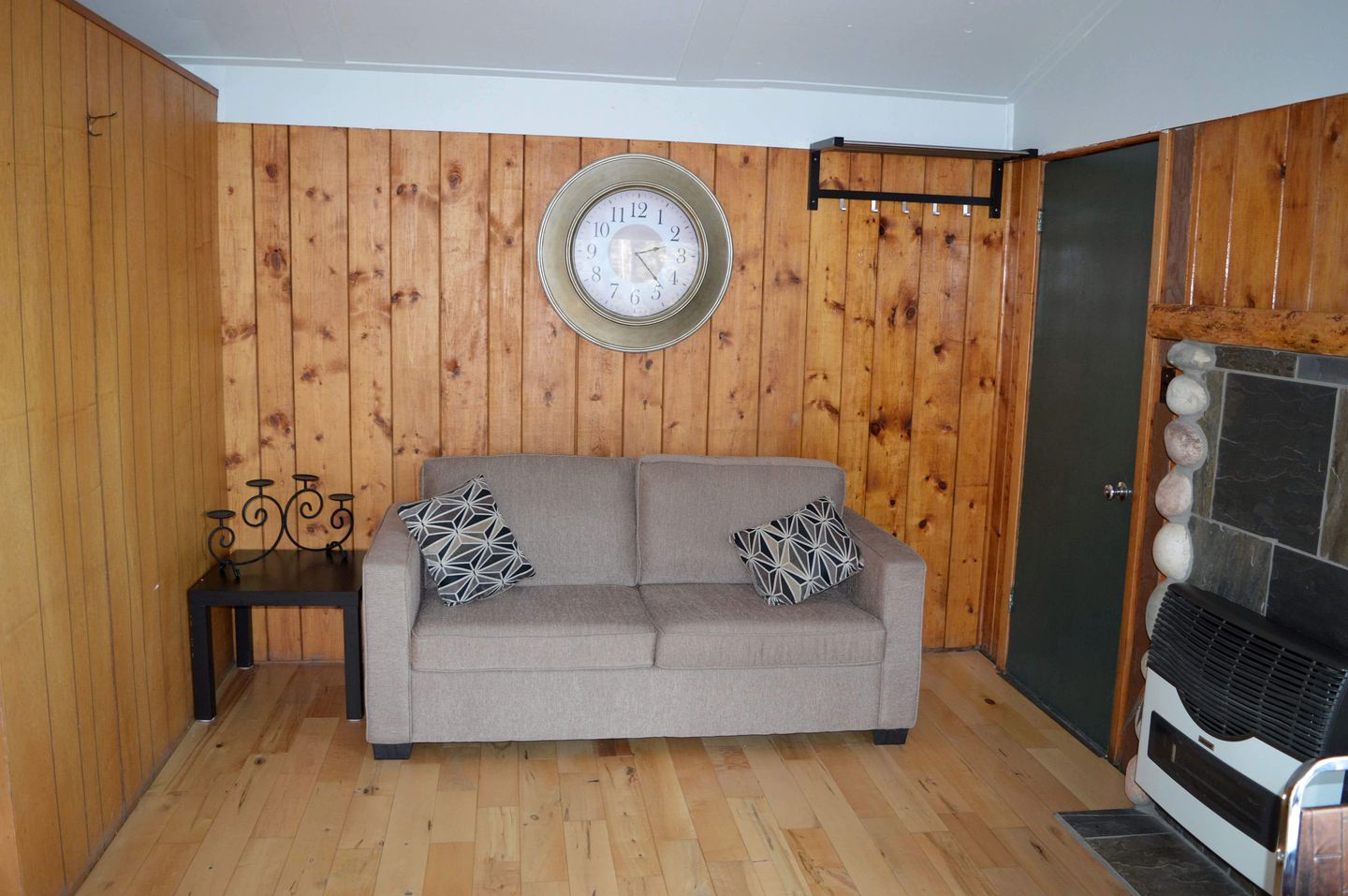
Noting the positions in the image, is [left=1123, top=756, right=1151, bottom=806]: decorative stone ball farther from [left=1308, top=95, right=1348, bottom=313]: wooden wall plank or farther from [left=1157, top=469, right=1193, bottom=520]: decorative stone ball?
[left=1308, top=95, right=1348, bottom=313]: wooden wall plank

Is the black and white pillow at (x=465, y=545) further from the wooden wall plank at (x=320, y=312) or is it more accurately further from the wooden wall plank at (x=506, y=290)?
the wooden wall plank at (x=320, y=312)

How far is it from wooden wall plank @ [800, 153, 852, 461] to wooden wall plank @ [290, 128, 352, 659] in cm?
168

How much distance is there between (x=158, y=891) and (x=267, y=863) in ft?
0.82

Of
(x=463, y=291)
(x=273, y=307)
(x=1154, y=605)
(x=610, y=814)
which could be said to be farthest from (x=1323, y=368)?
(x=273, y=307)

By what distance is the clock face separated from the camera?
3943 millimetres

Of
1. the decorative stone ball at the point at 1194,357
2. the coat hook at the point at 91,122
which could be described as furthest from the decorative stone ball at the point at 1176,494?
the coat hook at the point at 91,122

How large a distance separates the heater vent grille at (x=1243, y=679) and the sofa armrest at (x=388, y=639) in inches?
81.5

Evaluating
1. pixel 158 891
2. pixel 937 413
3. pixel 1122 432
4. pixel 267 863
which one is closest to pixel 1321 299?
pixel 1122 432

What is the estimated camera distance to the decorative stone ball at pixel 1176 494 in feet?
9.86

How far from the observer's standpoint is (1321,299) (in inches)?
101

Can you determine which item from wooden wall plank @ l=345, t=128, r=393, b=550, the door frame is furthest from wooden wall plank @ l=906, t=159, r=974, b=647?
wooden wall plank @ l=345, t=128, r=393, b=550

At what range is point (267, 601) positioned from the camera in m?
3.43

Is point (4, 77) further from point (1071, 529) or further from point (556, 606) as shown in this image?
point (1071, 529)

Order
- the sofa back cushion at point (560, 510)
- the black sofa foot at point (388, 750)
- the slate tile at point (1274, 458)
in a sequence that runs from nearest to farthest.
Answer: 1. the slate tile at point (1274, 458)
2. the black sofa foot at point (388, 750)
3. the sofa back cushion at point (560, 510)
